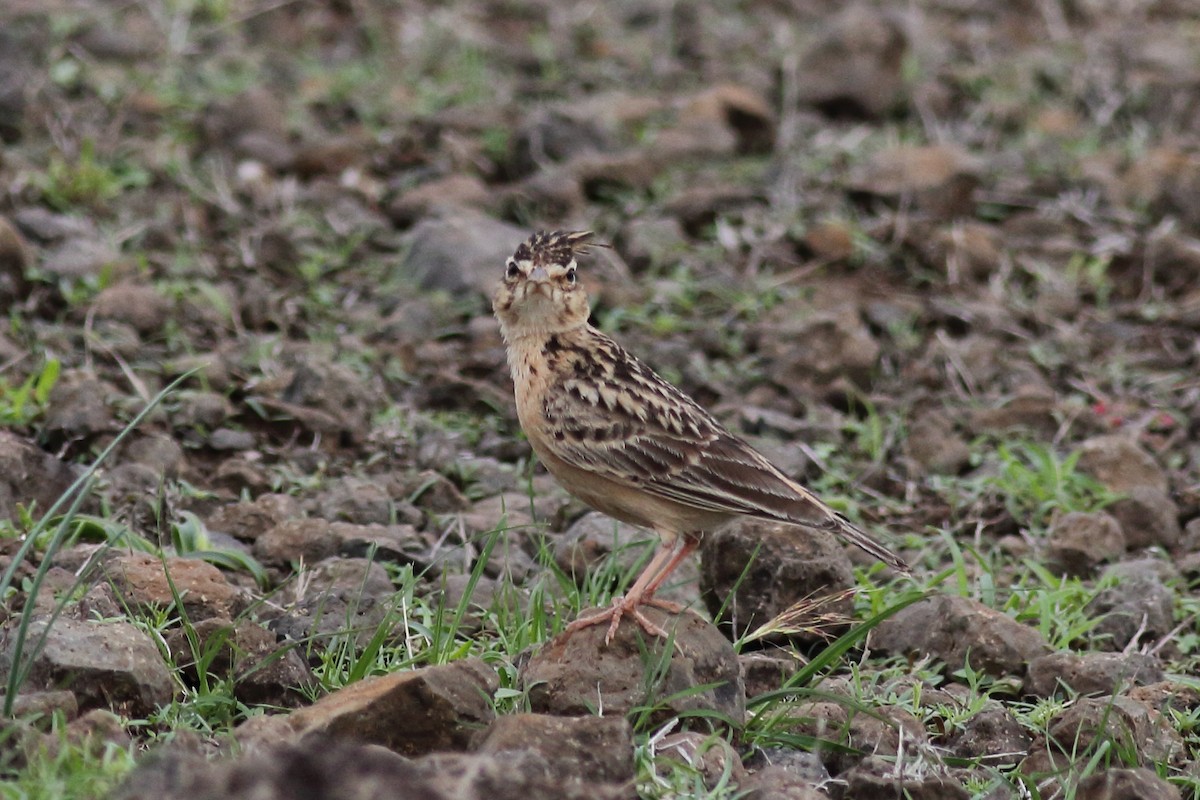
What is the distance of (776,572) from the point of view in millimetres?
6770

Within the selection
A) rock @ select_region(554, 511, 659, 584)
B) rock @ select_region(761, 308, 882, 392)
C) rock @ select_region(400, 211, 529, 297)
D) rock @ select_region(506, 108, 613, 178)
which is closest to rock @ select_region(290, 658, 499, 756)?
rock @ select_region(554, 511, 659, 584)

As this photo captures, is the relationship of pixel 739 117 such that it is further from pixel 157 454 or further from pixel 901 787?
pixel 901 787

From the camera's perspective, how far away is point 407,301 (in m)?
10.0

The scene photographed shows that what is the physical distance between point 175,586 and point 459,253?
4.44 m

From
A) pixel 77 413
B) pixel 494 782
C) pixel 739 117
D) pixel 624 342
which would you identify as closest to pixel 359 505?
pixel 77 413

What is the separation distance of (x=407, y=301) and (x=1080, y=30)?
816 centimetres

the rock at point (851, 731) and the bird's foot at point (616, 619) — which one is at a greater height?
the bird's foot at point (616, 619)

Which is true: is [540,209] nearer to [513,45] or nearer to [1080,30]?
[513,45]

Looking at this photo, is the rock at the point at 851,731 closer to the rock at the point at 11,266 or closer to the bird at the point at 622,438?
the bird at the point at 622,438

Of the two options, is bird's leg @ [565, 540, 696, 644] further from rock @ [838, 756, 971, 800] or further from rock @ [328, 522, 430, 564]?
rock @ [328, 522, 430, 564]

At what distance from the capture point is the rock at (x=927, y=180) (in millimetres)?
11633

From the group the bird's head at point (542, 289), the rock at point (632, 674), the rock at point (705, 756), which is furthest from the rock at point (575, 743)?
the bird's head at point (542, 289)

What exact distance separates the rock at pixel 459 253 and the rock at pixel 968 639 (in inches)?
158

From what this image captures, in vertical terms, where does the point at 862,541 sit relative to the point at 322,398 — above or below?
above
